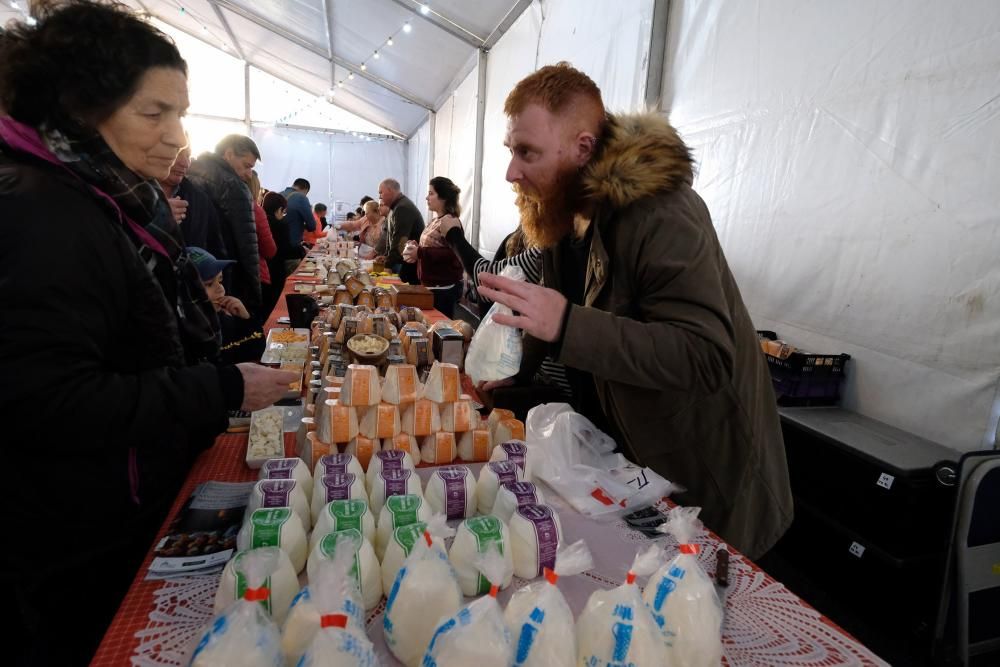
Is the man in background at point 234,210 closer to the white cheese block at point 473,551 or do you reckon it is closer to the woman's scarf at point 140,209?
the woman's scarf at point 140,209

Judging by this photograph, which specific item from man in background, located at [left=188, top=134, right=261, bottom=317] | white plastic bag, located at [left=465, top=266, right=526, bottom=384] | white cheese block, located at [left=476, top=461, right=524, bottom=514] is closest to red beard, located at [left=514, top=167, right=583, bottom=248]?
white plastic bag, located at [left=465, top=266, right=526, bottom=384]

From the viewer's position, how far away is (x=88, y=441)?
0.97 meters

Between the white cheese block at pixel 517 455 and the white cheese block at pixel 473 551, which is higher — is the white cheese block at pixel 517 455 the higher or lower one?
the higher one

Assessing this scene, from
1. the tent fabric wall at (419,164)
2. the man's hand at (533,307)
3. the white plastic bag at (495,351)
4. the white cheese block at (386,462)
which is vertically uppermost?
the tent fabric wall at (419,164)

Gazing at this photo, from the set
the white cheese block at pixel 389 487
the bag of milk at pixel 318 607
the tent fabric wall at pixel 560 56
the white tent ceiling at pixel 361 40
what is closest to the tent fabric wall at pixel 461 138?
the white tent ceiling at pixel 361 40

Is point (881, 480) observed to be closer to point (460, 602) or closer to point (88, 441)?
point (460, 602)

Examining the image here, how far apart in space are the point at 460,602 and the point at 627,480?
2.13 ft

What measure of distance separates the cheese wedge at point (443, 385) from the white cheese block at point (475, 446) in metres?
0.12

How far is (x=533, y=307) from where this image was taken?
1.21 metres

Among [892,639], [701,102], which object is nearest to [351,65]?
[701,102]

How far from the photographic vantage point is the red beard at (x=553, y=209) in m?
1.54

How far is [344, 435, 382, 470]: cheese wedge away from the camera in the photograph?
1.39 meters

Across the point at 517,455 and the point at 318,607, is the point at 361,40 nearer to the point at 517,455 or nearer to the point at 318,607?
A: the point at 517,455

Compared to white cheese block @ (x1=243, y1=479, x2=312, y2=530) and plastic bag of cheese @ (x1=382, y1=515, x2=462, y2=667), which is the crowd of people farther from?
plastic bag of cheese @ (x1=382, y1=515, x2=462, y2=667)
